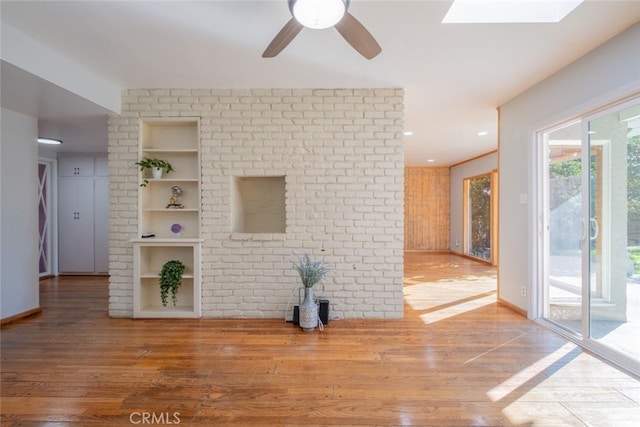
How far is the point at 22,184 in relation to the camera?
343cm

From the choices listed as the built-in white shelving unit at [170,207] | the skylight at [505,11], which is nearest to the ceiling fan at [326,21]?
the skylight at [505,11]

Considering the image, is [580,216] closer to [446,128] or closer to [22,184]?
[446,128]

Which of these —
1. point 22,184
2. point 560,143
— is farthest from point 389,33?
point 22,184

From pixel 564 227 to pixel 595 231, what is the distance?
20.7 inches

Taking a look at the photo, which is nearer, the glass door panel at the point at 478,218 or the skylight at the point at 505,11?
the skylight at the point at 505,11

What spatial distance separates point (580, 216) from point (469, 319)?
141 cm

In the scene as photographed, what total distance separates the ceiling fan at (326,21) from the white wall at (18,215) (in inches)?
131

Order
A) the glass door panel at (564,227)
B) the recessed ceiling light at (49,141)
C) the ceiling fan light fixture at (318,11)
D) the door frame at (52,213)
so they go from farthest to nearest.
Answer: the door frame at (52,213) < the recessed ceiling light at (49,141) < the glass door panel at (564,227) < the ceiling fan light fixture at (318,11)

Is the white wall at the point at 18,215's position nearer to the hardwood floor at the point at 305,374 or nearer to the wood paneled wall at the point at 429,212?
the hardwood floor at the point at 305,374

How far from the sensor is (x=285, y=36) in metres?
1.87

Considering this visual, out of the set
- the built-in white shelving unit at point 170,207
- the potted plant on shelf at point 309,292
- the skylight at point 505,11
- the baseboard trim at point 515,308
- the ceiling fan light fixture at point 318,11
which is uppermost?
the skylight at point 505,11

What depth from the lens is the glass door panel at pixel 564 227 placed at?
2846 millimetres

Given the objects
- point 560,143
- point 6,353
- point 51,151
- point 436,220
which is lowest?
point 6,353

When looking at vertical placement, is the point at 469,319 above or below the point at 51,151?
below
